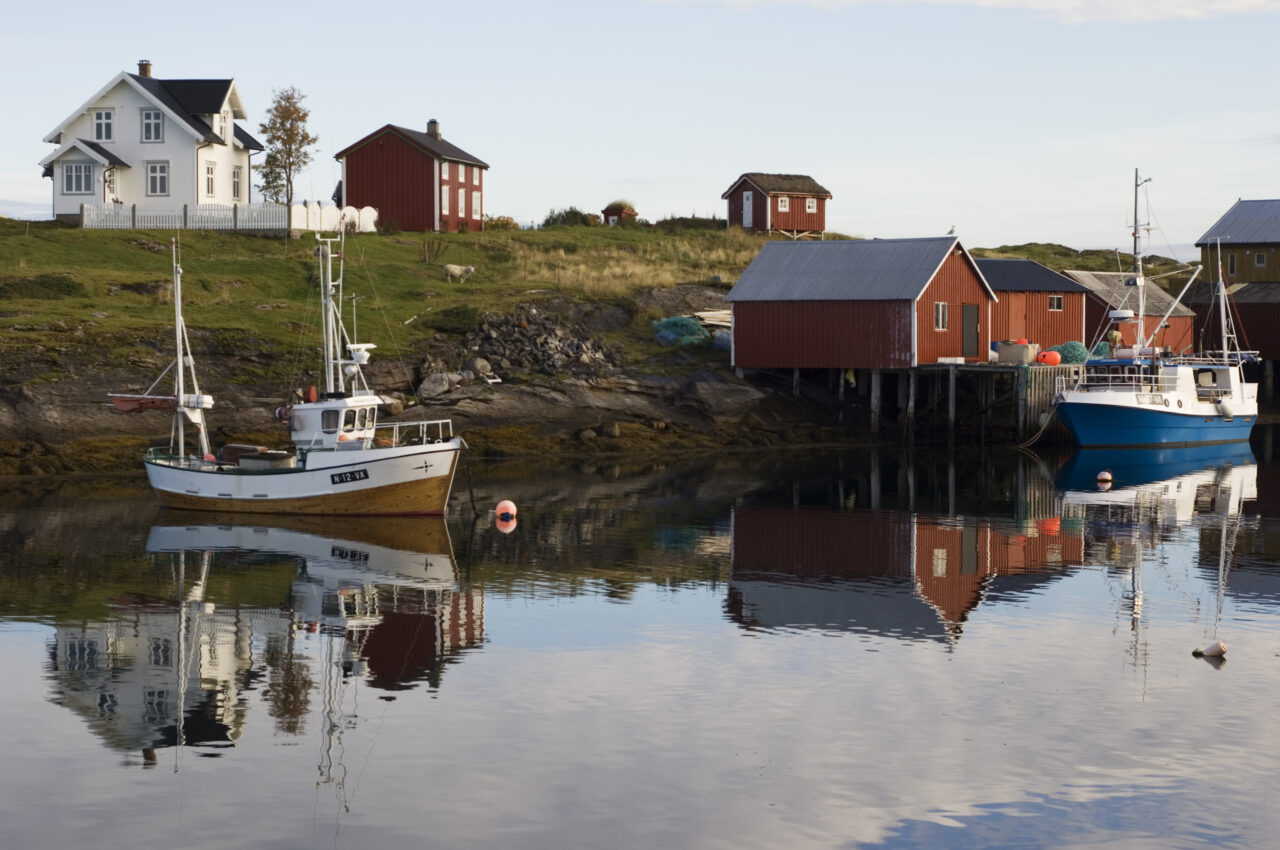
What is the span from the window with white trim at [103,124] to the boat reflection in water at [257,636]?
40.2 meters

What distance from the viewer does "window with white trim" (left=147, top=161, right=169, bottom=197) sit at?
216 feet

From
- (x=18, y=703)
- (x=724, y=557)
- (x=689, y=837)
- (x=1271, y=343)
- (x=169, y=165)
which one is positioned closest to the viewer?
(x=689, y=837)

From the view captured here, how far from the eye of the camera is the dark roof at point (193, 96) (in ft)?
217

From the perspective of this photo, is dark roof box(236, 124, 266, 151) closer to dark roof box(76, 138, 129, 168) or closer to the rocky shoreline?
dark roof box(76, 138, 129, 168)

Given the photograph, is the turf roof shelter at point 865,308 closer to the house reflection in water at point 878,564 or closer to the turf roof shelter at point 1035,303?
the turf roof shelter at point 1035,303

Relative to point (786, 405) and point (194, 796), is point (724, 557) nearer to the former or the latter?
point (194, 796)

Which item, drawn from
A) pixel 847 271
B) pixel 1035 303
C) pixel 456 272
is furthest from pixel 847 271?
pixel 456 272

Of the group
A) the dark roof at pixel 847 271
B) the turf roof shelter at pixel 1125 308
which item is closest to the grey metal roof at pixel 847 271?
the dark roof at pixel 847 271

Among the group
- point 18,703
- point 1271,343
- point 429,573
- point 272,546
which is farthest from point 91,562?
point 1271,343

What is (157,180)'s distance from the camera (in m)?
66.0

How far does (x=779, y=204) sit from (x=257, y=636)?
68.6 m

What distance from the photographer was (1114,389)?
52.4m

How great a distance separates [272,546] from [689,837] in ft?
62.9

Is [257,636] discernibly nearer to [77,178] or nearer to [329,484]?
Answer: [329,484]
